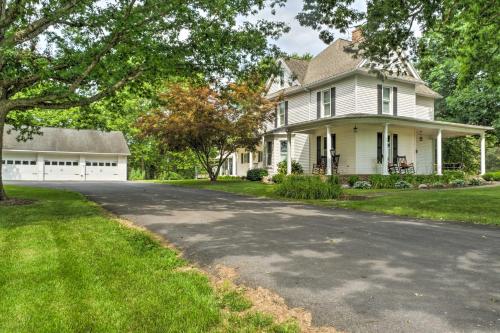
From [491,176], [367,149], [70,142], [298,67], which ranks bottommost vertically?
[491,176]

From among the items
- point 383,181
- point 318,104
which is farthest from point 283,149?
point 383,181

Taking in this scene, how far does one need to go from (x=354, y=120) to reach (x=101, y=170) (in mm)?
29401

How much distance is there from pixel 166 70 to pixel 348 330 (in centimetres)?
1124

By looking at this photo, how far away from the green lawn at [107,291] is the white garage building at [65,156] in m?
33.7

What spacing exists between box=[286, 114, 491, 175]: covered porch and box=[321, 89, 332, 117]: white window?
1.19 metres

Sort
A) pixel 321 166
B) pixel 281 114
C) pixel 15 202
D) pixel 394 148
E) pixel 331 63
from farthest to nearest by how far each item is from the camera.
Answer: pixel 281 114 < pixel 331 63 < pixel 321 166 < pixel 394 148 < pixel 15 202

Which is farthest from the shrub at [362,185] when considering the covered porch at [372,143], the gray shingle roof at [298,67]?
the gray shingle roof at [298,67]

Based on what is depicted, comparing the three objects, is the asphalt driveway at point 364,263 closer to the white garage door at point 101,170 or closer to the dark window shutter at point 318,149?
the dark window shutter at point 318,149

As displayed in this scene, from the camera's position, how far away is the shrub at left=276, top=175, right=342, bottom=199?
14.8 metres

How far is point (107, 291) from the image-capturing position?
408cm

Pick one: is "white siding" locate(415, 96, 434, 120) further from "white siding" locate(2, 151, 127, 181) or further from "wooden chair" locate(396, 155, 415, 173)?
"white siding" locate(2, 151, 127, 181)

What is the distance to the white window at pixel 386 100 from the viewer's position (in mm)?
23156

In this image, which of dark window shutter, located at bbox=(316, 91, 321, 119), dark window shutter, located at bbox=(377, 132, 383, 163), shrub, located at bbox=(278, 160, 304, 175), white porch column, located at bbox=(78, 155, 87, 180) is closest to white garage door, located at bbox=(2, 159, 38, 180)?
white porch column, located at bbox=(78, 155, 87, 180)

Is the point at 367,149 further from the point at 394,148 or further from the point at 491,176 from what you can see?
the point at 491,176
